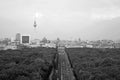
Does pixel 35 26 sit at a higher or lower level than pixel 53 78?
higher

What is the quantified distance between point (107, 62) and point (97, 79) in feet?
25.6

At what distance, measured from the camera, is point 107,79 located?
9.69m

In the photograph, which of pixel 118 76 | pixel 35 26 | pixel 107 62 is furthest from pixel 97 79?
pixel 35 26

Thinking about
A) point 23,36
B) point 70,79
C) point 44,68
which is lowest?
point 70,79

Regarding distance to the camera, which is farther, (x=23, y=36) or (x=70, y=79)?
(x=23, y=36)

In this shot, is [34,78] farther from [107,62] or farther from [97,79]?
[107,62]

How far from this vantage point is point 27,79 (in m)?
9.23

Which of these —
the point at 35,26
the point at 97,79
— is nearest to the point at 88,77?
the point at 97,79

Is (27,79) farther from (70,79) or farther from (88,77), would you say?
(70,79)

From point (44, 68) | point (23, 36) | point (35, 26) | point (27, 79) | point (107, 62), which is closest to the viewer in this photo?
point (27, 79)

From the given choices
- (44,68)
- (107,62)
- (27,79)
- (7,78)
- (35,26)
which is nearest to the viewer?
(27,79)

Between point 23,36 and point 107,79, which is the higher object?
point 23,36

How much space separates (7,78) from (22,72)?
57.8 inches

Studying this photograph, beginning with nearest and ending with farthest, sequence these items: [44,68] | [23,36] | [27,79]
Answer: [27,79], [44,68], [23,36]
